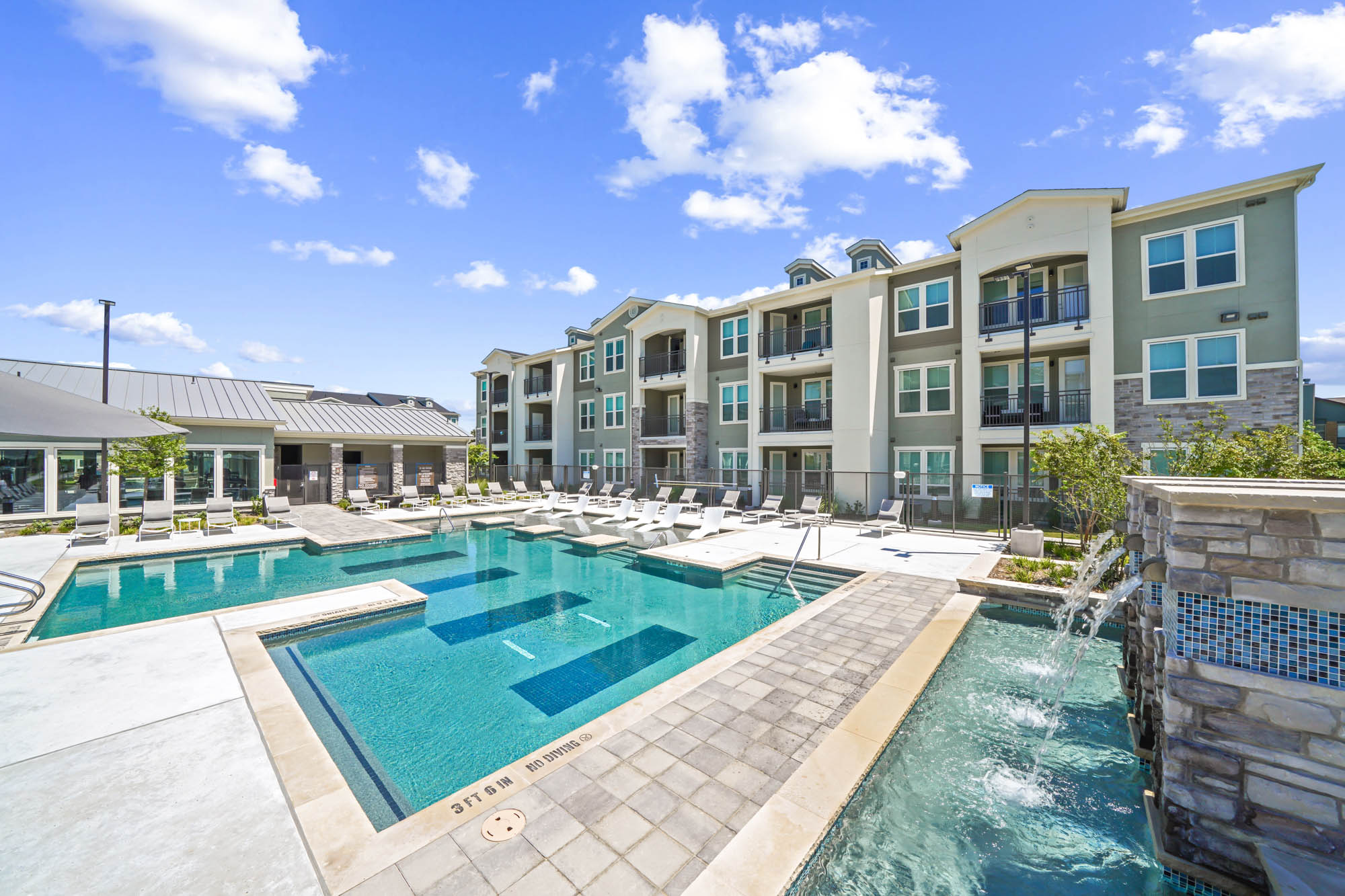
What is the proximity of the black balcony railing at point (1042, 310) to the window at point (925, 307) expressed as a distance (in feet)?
3.72

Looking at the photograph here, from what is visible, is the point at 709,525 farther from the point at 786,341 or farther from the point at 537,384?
the point at 537,384

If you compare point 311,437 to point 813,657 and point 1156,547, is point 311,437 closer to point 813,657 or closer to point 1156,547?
point 813,657

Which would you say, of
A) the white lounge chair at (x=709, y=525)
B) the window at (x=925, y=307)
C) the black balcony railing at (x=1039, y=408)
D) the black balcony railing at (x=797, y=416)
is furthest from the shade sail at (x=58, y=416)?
the window at (x=925, y=307)

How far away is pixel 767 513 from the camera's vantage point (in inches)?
643

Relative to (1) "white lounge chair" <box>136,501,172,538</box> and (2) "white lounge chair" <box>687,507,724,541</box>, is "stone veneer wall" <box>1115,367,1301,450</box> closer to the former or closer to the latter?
(2) "white lounge chair" <box>687,507,724,541</box>

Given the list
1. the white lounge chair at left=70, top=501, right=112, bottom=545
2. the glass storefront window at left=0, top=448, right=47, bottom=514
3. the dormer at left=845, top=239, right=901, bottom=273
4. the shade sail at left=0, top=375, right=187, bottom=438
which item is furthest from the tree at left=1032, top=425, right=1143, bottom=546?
the glass storefront window at left=0, top=448, right=47, bottom=514

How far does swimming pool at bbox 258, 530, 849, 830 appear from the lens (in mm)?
4223

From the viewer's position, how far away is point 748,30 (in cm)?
999

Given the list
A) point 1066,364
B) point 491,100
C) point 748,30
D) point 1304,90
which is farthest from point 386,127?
point 1066,364

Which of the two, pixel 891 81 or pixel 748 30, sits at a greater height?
pixel 748 30

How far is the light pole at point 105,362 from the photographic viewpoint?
13.6 m

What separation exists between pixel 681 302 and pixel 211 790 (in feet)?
69.0

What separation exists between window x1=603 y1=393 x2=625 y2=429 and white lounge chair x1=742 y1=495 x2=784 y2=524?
10273 mm

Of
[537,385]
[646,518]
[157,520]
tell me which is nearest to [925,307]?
[646,518]
